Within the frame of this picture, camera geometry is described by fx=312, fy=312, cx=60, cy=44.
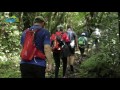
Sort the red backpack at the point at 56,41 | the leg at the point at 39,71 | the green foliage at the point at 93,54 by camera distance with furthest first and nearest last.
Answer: the green foliage at the point at 93,54
the red backpack at the point at 56,41
the leg at the point at 39,71

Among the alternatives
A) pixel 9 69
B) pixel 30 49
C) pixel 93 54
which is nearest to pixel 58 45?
pixel 9 69

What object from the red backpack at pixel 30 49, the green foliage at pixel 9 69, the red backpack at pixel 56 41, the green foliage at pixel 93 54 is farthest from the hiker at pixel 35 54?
the green foliage at pixel 9 69

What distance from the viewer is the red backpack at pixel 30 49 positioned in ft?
18.1

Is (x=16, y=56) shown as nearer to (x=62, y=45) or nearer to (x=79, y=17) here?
(x=62, y=45)

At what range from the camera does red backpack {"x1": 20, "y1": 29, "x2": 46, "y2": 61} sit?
552 centimetres

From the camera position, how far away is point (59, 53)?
30.3ft

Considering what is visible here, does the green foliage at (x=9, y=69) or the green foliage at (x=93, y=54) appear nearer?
the green foliage at (x=93, y=54)

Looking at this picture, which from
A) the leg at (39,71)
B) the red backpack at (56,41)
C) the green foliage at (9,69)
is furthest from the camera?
the green foliage at (9,69)

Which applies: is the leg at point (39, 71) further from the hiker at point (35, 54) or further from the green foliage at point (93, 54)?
the green foliage at point (93, 54)

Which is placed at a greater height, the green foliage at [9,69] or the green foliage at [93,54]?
the green foliage at [93,54]
